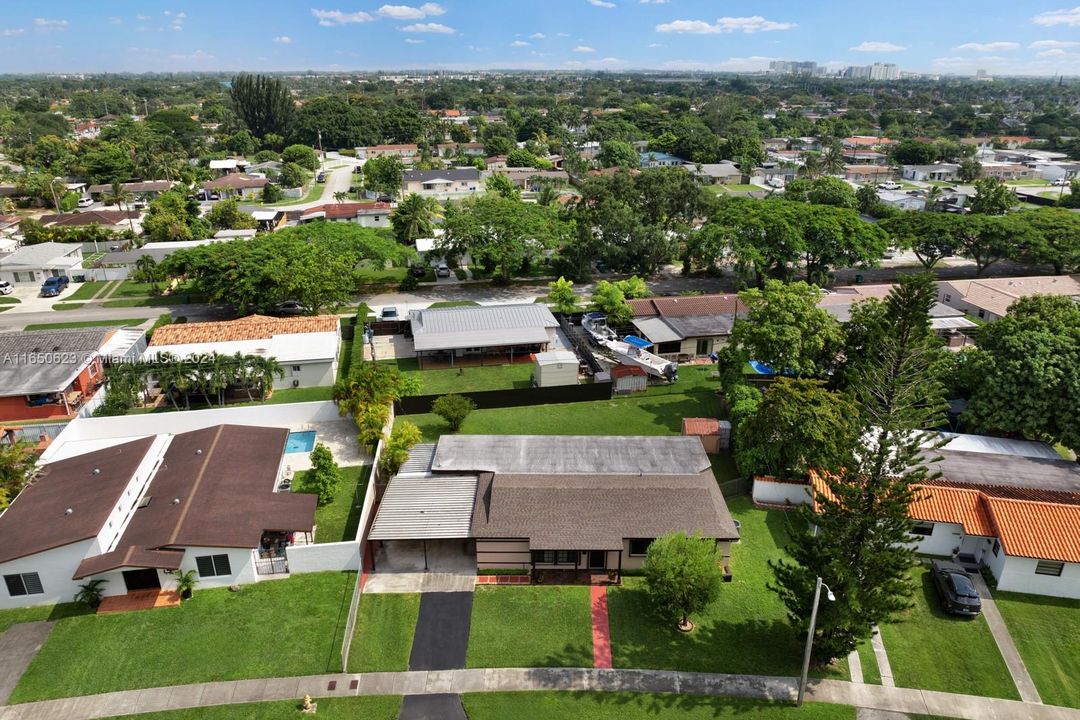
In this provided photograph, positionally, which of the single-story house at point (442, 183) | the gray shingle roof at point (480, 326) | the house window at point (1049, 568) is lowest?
the house window at point (1049, 568)

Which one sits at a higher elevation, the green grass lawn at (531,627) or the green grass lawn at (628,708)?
the green grass lawn at (531,627)

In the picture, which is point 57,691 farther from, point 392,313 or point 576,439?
point 392,313

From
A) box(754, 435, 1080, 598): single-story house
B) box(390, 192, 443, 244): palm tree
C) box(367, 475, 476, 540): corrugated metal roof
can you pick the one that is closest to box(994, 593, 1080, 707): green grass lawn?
box(754, 435, 1080, 598): single-story house

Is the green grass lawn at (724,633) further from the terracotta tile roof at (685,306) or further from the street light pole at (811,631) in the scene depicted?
the terracotta tile roof at (685,306)

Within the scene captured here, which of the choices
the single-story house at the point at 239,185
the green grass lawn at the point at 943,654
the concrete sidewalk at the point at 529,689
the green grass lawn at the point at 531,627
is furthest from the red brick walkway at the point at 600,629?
the single-story house at the point at 239,185

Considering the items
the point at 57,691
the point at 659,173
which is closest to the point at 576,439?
the point at 57,691
